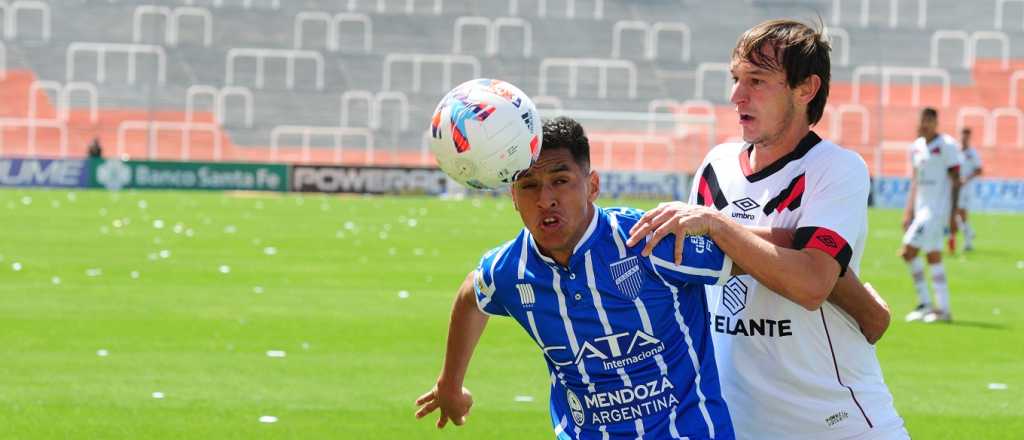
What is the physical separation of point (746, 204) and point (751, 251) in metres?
0.47

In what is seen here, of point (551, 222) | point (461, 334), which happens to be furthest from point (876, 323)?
point (461, 334)

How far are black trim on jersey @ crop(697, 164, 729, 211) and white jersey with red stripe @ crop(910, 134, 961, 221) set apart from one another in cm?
1170

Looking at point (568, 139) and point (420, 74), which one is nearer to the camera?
point (568, 139)

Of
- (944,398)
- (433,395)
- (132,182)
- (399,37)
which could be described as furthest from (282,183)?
(433,395)

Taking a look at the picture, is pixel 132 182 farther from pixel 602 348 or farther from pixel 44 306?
pixel 602 348

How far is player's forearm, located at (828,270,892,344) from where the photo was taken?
4180mm

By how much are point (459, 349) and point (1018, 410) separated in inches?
238

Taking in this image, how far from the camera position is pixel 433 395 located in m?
4.86

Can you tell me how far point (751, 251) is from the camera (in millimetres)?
3928

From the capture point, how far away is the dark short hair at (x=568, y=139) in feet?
13.4

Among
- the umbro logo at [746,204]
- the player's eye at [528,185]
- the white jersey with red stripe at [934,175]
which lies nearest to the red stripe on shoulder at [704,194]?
the umbro logo at [746,204]

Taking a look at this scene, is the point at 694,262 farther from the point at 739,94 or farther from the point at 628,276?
the point at 739,94

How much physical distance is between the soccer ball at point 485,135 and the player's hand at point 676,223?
0.37m

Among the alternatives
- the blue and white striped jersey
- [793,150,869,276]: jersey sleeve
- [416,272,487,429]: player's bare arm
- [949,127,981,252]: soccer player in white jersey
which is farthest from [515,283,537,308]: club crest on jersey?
[949,127,981,252]: soccer player in white jersey
